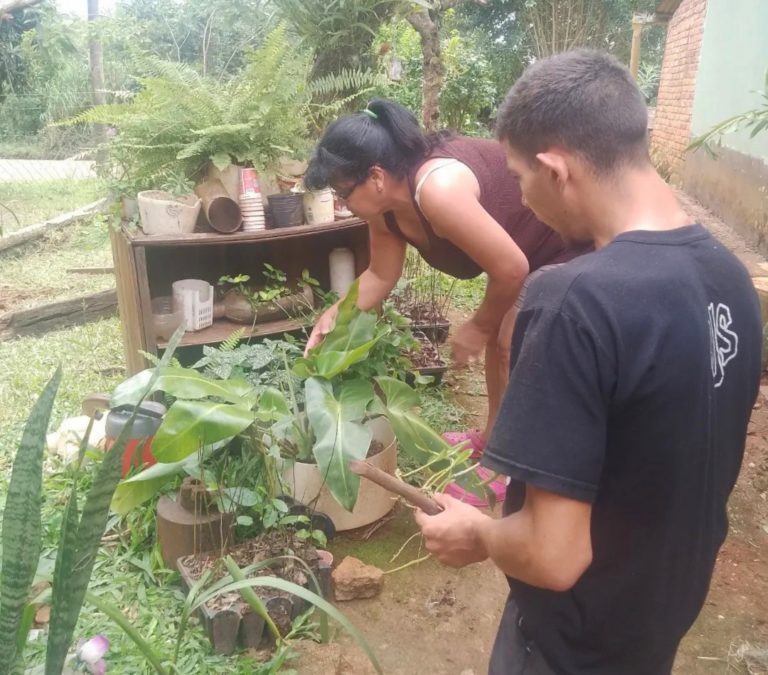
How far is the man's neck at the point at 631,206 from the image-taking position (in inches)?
39.1

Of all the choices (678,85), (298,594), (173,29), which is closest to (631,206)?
(298,594)

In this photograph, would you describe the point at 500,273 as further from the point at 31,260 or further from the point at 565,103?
the point at 31,260

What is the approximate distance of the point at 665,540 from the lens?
1049mm

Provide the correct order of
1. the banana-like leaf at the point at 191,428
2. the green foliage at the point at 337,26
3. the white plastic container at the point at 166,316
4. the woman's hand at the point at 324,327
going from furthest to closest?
1. the green foliage at the point at 337,26
2. the white plastic container at the point at 166,316
3. the woman's hand at the point at 324,327
4. the banana-like leaf at the point at 191,428

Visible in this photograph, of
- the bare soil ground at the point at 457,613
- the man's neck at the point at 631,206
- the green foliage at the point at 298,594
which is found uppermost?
the man's neck at the point at 631,206

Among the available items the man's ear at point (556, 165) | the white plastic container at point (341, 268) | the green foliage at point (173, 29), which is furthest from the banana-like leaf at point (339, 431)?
the green foliage at point (173, 29)

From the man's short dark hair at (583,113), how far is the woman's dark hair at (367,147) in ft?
4.30

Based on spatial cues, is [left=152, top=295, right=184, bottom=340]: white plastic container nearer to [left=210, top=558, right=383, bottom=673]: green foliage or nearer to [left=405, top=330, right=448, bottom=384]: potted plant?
[left=405, top=330, right=448, bottom=384]: potted plant

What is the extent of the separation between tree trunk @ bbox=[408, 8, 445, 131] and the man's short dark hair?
3485mm

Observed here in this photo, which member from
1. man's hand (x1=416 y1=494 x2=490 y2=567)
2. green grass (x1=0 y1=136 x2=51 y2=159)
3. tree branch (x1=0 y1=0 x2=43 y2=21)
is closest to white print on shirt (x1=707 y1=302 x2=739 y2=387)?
man's hand (x1=416 y1=494 x2=490 y2=567)

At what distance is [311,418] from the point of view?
2.37 meters

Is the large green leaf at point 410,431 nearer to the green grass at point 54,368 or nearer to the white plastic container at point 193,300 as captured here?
the white plastic container at point 193,300

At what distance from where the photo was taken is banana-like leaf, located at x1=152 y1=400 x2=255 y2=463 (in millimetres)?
2045

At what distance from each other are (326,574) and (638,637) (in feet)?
4.54
